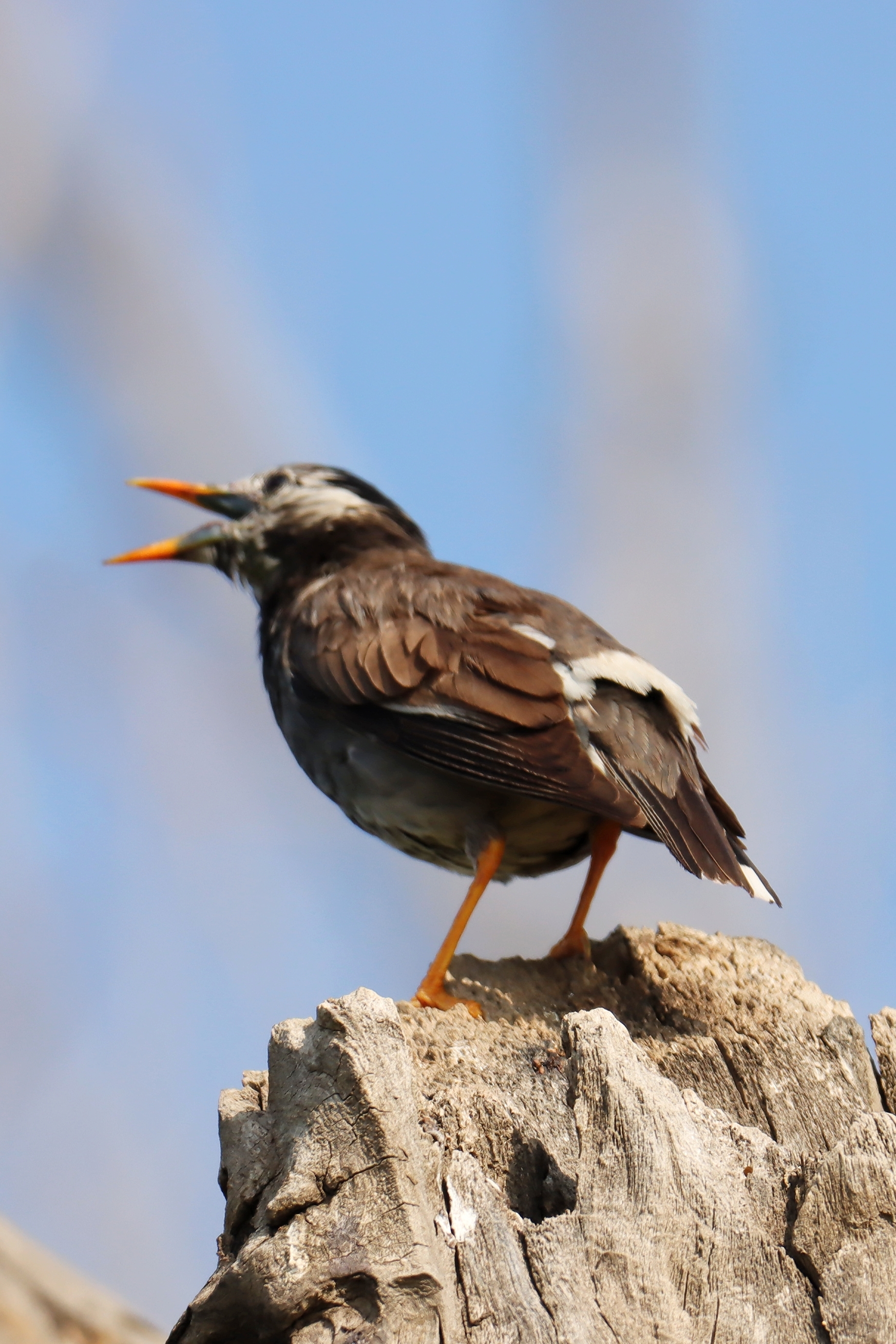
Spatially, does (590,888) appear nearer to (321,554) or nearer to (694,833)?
(694,833)

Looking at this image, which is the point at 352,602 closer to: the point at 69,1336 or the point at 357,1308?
the point at 69,1336

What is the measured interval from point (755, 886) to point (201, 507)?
3407 millimetres

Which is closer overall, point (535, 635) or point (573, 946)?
point (573, 946)

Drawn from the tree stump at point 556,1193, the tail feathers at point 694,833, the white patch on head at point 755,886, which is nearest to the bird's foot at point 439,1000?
the tree stump at point 556,1193

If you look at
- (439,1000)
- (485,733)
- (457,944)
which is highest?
(485,733)

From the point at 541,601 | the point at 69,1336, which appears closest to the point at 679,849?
the point at 541,601

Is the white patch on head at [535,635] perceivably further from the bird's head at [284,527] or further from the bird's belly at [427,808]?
the bird's head at [284,527]

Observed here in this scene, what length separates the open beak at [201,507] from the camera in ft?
19.9

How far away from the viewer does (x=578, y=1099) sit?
264 cm

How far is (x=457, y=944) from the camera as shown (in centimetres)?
420

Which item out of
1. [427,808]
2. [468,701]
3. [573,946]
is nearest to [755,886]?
[573,946]

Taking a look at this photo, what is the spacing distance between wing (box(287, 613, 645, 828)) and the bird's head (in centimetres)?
99

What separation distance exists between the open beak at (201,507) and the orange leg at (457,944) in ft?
7.40

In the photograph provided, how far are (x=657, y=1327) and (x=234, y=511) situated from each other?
4.56 meters
